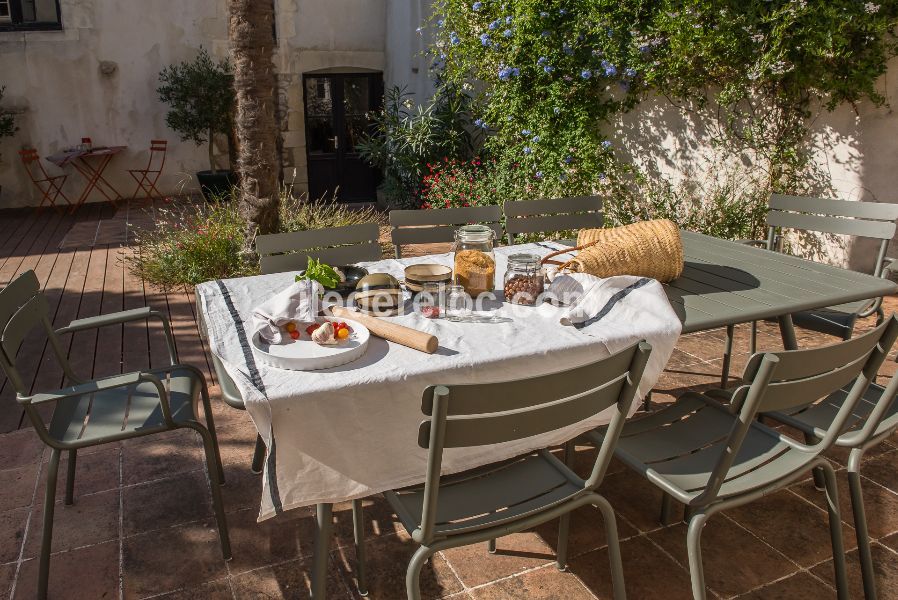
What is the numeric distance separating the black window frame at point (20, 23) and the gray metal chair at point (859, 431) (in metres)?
10.4

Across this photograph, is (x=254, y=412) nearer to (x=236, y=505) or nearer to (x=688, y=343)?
(x=236, y=505)

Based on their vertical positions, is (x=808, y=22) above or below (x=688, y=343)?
above

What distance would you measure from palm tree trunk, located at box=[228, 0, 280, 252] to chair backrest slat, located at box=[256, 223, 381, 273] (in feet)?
7.59

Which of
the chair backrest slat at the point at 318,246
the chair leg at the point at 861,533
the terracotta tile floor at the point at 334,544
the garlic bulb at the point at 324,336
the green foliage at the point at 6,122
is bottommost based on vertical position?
the terracotta tile floor at the point at 334,544

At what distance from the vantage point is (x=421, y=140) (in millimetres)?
8016

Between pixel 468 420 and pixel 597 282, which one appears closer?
pixel 468 420

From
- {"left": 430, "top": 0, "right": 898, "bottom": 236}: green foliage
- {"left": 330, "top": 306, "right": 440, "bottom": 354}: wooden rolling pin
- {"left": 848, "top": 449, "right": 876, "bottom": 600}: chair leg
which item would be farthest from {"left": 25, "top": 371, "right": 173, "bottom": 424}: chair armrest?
{"left": 430, "top": 0, "right": 898, "bottom": 236}: green foliage

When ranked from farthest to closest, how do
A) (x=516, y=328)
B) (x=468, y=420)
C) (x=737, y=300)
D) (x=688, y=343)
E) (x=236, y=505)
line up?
(x=688, y=343), (x=236, y=505), (x=737, y=300), (x=516, y=328), (x=468, y=420)

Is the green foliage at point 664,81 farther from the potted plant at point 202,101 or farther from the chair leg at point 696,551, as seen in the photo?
the chair leg at point 696,551

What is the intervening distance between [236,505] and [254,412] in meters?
1.18

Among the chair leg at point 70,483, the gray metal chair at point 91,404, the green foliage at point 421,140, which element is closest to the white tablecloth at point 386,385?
the gray metal chair at point 91,404

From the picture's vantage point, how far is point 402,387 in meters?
1.69

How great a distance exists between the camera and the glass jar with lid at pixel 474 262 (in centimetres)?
224

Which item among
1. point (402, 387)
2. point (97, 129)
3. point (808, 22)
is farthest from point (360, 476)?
point (97, 129)
